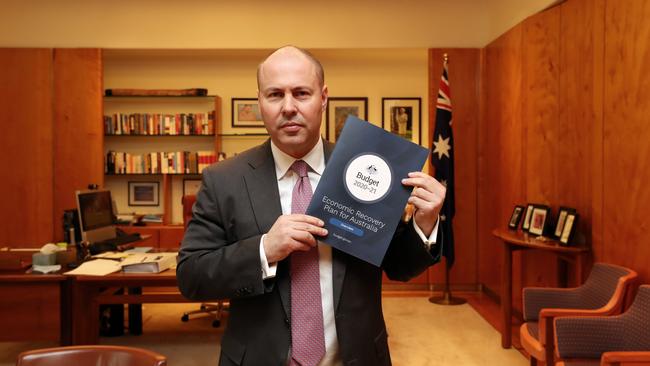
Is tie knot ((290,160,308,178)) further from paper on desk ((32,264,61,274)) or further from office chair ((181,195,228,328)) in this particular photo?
office chair ((181,195,228,328))

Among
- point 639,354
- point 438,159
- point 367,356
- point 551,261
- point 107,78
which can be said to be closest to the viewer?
point 367,356

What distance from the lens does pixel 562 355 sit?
2.78 metres

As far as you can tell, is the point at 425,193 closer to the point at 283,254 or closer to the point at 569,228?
the point at 283,254

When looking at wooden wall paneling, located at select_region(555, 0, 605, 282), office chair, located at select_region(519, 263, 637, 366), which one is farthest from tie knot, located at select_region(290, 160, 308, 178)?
wooden wall paneling, located at select_region(555, 0, 605, 282)

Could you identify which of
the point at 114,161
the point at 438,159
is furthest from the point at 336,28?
the point at 114,161

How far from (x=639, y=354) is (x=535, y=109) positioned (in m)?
2.84

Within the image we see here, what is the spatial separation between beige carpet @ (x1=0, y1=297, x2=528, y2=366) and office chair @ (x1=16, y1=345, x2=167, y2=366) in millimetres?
2556

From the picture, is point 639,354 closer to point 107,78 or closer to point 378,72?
point 378,72

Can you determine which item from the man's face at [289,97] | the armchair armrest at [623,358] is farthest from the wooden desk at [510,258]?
the man's face at [289,97]

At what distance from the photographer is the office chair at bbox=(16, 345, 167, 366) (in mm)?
1608

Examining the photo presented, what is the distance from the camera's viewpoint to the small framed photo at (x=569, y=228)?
12.5 feet

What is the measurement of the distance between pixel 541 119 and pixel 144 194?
187 inches

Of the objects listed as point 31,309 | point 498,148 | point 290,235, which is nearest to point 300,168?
point 290,235

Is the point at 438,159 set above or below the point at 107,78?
below
